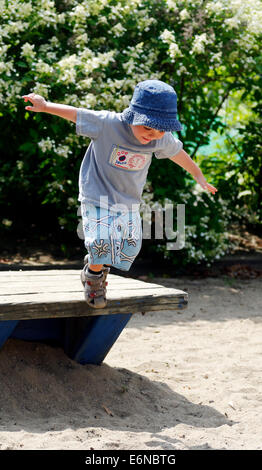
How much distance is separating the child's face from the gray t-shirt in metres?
0.07

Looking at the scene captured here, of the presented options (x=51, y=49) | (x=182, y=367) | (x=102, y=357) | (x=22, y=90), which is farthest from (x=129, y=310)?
(x=51, y=49)

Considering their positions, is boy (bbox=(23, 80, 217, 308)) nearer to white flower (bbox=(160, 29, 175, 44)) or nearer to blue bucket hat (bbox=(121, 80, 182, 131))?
blue bucket hat (bbox=(121, 80, 182, 131))

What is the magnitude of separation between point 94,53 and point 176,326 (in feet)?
9.23

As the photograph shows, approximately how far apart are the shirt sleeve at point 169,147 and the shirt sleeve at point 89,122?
0.37m

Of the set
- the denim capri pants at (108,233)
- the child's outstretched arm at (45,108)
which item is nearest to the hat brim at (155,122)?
the child's outstretched arm at (45,108)

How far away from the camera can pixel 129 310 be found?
12.2 feet

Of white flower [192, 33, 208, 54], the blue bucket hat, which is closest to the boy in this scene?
the blue bucket hat

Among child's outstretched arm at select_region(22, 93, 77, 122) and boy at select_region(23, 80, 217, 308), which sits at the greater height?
child's outstretched arm at select_region(22, 93, 77, 122)

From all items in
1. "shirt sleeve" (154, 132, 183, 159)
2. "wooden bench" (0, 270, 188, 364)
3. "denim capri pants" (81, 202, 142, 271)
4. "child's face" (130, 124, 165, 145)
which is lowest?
"wooden bench" (0, 270, 188, 364)

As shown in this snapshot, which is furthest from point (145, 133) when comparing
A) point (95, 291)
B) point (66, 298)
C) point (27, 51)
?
point (27, 51)

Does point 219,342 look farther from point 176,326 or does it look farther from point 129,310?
point 129,310

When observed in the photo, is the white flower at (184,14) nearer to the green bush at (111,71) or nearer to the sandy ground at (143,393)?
the green bush at (111,71)

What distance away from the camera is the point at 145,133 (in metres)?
3.38

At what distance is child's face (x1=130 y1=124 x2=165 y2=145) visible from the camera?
3.37 metres
